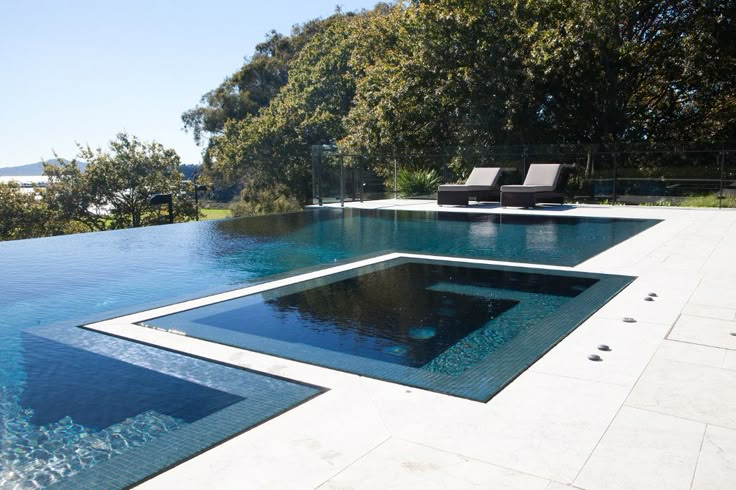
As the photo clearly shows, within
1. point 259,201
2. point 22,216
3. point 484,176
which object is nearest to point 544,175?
point 484,176

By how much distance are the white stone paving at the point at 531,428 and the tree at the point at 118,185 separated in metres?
27.4

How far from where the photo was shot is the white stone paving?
2531mm

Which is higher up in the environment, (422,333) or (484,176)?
(484,176)

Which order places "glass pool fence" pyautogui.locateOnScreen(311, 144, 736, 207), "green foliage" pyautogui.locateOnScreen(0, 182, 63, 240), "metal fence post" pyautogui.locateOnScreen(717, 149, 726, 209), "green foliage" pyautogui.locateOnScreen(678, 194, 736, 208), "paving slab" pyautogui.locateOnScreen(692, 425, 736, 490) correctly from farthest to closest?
"green foliage" pyautogui.locateOnScreen(0, 182, 63, 240), "glass pool fence" pyautogui.locateOnScreen(311, 144, 736, 207), "metal fence post" pyautogui.locateOnScreen(717, 149, 726, 209), "green foliage" pyautogui.locateOnScreen(678, 194, 736, 208), "paving slab" pyautogui.locateOnScreen(692, 425, 736, 490)

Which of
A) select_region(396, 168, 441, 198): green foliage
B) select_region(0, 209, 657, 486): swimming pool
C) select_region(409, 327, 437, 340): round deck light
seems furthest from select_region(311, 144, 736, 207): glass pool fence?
select_region(409, 327, 437, 340): round deck light

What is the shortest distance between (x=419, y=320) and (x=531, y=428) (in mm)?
2424

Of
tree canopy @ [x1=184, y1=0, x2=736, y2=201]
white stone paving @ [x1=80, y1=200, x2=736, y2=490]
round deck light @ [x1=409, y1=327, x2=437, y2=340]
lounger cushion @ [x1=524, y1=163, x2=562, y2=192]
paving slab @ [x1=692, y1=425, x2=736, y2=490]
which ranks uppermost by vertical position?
tree canopy @ [x1=184, y1=0, x2=736, y2=201]

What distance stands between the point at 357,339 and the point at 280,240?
6.76 m

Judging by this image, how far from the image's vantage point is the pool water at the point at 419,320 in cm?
411

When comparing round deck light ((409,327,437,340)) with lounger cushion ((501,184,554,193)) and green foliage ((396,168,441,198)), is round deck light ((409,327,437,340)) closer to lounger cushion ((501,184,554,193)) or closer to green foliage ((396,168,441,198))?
lounger cushion ((501,184,554,193))

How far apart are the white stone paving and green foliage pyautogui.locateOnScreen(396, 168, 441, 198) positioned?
1558 centimetres

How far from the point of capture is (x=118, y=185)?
2994cm

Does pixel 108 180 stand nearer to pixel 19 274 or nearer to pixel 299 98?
pixel 299 98

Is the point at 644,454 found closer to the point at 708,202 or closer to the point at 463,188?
the point at 463,188
